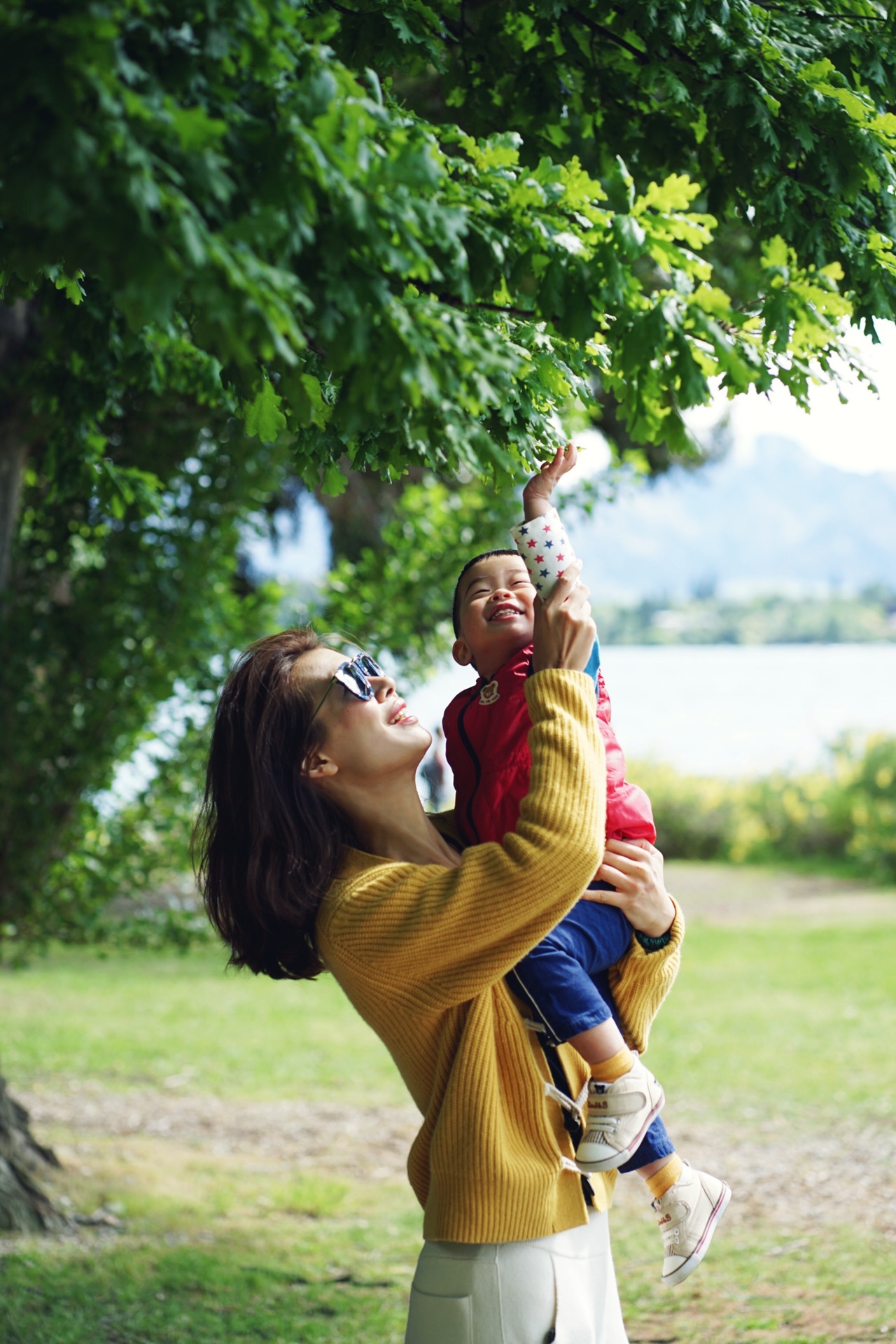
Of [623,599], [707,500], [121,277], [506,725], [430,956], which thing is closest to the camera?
[121,277]

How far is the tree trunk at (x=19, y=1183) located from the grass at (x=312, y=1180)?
0.09m

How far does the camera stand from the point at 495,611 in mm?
2559

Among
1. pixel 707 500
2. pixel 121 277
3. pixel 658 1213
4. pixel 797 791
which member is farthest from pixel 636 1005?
pixel 797 791

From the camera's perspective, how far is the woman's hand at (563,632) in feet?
6.95

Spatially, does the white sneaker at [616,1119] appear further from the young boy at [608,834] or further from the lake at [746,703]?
the lake at [746,703]

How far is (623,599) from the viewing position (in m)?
34.3

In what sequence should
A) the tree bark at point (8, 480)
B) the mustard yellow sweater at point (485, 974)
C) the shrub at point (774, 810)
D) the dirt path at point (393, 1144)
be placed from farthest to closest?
the shrub at point (774, 810) → the tree bark at point (8, 480) → the dirt path at point (393, 1144) → the mustard yellow sweater at point (485, 974)

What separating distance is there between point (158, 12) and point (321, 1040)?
287 inches

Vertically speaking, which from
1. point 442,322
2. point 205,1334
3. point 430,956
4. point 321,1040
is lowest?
point 321,1040

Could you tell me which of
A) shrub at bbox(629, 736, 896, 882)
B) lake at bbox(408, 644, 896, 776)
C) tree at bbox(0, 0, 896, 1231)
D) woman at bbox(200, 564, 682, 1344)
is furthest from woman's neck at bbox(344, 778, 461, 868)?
shrub at bbox(629, 736, 896, 882)

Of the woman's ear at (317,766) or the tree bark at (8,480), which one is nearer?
the woman's ear at (317,766)

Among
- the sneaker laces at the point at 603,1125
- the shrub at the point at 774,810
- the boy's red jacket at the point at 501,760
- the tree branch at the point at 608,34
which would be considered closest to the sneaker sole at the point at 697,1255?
the sneaker laces at the point at 603,1125

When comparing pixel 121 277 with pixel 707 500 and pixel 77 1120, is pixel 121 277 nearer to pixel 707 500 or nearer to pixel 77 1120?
pixel 77 1120

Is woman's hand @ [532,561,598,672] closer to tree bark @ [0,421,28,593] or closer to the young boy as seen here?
the young boy
